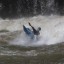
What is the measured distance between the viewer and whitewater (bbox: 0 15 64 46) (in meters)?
19.8

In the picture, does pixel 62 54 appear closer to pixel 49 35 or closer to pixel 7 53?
pixel 7 53

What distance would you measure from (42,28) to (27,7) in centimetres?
681

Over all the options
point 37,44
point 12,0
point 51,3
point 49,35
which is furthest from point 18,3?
point 37,44

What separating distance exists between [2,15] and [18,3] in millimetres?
1914

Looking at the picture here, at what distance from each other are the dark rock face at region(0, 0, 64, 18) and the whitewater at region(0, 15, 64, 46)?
1.03m

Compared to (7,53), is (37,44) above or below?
below

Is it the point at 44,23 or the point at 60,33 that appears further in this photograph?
the point at 44,23

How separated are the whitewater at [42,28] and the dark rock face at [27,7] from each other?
1.03m

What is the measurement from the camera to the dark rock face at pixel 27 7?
99.6 ft

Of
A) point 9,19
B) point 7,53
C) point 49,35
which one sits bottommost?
point 9,19

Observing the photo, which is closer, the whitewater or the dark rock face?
the whitewater

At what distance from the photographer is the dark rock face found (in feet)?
99.6

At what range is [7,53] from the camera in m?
16.6

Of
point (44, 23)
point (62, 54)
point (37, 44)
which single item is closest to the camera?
point (62, 54)
